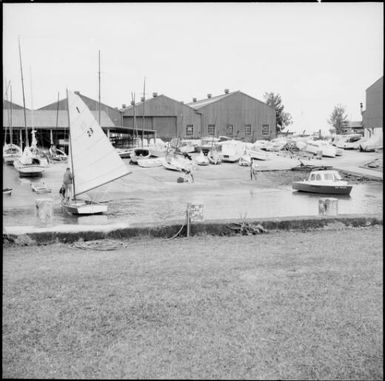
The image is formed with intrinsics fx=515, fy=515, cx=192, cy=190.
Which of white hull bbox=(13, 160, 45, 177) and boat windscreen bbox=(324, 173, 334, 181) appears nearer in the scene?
boat windscreen bbox=(324, 173, 334, 181)

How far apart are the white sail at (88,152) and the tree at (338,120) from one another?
61709mm

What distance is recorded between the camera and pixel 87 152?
16.7 meters

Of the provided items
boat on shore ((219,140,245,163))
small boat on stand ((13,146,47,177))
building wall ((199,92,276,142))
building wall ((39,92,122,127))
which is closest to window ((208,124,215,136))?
building wall ((199,92,276,142))

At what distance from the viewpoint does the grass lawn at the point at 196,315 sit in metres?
3.96

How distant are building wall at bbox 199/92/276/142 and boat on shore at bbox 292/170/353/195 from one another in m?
31.4

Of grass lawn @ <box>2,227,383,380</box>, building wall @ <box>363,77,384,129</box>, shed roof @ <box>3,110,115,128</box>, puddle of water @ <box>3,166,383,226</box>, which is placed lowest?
puddle of water @ <box>3,166,383,226</box>

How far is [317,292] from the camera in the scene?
224 inches

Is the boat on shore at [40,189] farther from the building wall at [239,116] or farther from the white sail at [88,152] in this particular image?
the building wall at [239,116]

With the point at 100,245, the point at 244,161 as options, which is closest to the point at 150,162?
the point at 244,161

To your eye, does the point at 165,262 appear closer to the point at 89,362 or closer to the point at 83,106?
the point at 89,362

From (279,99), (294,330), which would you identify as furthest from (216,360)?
(279,99)

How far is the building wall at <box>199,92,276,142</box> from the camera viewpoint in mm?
59594

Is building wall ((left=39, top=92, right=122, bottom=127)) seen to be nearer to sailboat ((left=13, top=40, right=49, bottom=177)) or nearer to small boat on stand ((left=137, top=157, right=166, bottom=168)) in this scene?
sailboat ((left=13, top=40, right=49, bottom=177))

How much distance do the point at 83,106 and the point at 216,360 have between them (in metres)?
13.3
